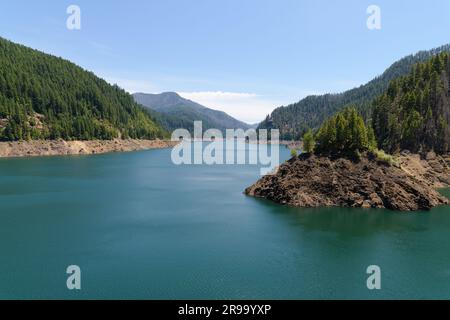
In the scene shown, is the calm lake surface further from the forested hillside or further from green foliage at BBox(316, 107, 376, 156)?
the forested hillside

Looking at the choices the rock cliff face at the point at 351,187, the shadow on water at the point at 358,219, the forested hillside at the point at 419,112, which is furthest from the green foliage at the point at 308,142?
the forested hillside at the point at 419,112

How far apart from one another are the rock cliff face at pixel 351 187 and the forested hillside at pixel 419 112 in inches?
1532

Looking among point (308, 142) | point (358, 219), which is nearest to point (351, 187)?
point (358, 219)

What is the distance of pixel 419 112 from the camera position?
12431 cm

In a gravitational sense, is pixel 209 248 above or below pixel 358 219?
below

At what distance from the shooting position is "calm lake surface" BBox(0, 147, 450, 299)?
1601 inches

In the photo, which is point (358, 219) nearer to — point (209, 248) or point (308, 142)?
point (308, 142)

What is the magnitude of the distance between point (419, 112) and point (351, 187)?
208 ft

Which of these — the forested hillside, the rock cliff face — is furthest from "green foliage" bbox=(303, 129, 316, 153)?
the forested hillside

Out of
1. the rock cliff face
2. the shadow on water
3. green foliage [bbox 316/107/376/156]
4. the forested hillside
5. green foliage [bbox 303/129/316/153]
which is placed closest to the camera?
the shadow on water

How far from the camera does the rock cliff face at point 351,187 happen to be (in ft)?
256

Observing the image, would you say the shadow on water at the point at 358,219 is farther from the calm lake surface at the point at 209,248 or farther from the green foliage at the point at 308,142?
the green foliage at the point at 308,142

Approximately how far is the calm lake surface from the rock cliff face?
134 inches
